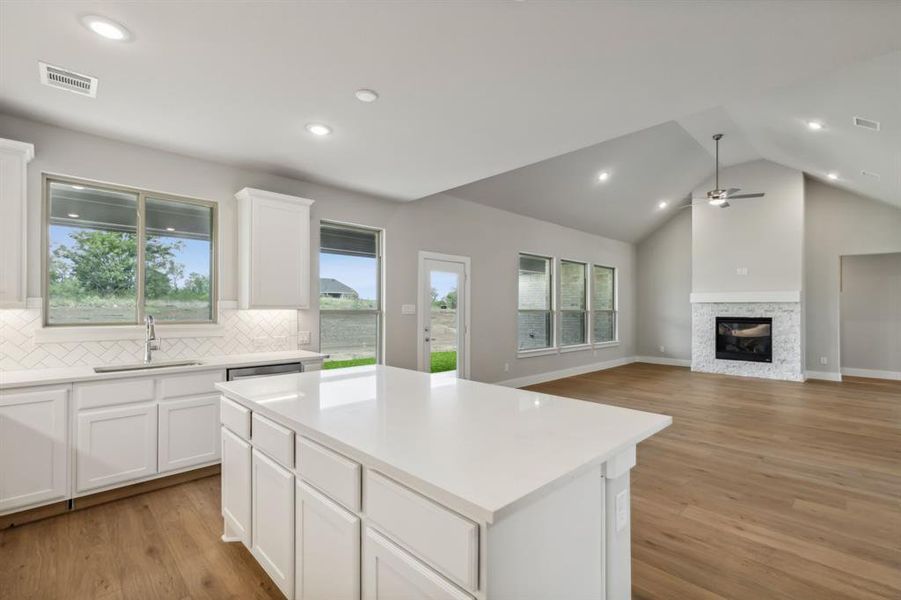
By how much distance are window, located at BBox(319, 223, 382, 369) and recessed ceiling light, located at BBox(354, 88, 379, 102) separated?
6.96 ft

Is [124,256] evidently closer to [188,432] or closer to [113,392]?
[113,392]

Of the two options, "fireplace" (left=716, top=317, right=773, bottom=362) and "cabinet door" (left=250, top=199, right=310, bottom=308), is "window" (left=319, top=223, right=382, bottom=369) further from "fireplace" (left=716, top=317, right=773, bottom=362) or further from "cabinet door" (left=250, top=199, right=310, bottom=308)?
"fireplace" (left=716, top=317, right=773, bottom=362)

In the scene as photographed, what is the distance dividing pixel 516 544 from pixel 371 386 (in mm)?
1360

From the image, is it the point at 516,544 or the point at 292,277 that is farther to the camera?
the point at 292,277

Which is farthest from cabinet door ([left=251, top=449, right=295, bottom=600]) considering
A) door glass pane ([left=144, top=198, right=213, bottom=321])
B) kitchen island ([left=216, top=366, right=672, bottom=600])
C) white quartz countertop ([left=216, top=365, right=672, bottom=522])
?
door glass pane ([left=144, top=198, right=213, bottom=321])

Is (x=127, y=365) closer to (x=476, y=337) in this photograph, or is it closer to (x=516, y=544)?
(x=516, y=544)

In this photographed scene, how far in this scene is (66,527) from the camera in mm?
2539

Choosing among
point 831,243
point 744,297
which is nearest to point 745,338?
point 744,297

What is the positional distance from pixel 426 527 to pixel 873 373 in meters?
10.3

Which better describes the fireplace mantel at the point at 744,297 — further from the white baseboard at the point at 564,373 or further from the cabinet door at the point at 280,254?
the cabinet door at the point at 280,254

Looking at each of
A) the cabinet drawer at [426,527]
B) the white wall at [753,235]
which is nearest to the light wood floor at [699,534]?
the cabinet drawer at [426,527]

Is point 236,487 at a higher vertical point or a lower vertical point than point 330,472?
lower

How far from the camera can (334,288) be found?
4719 millimetres

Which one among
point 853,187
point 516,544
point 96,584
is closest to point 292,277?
point 96,584
